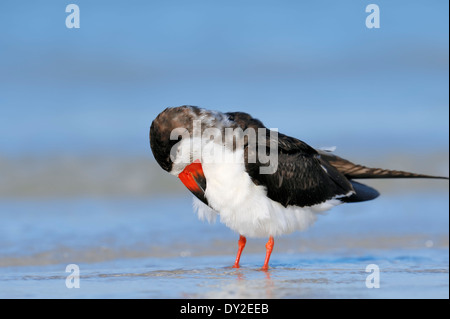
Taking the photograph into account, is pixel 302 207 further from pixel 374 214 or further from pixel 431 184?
pixel 431 184

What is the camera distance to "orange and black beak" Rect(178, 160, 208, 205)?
663 cm

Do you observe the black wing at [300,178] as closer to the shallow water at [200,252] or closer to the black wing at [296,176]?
the black wing at [296,176]

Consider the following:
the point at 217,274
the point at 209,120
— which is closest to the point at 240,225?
the point at 217,274

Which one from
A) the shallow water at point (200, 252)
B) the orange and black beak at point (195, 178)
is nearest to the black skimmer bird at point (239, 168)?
the orange and black beak at point (195, 178)

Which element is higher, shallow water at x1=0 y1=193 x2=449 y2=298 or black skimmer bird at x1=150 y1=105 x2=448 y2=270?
black skimmer bird at x1=150 y1=105 x2=448 y2=270

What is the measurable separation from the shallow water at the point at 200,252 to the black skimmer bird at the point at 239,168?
1.57 ft

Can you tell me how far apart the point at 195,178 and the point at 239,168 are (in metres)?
0.48

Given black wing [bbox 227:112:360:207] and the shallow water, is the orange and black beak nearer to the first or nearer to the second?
black wing [bbox 227:112:360:207]

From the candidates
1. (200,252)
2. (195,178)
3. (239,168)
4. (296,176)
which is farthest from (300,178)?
(200,252)

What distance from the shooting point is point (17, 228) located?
29.8ft

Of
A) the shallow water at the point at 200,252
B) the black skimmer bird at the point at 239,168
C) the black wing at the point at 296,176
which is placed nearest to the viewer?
the shallow water at the point at 200,252

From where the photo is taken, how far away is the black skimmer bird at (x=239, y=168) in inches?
254

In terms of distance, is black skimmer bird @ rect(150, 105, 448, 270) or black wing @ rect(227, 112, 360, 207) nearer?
black skimmer bird @ rect(150, 105, 448, 270)

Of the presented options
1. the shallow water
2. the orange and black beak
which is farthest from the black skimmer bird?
the shallow water
